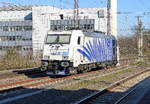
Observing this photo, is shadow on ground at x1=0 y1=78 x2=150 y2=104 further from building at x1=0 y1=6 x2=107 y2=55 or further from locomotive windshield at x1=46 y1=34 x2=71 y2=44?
building at x1=0 y1=6 x2=107 y2=55

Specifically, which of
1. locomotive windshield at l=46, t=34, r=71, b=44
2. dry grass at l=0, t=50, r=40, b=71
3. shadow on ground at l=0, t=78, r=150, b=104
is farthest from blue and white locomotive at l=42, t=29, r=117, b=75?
dry grass at l=0, t=50, r=40, b=71

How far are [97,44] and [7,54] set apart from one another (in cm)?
1025

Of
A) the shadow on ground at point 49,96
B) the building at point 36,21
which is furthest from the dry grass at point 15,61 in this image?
the building at point 36,21

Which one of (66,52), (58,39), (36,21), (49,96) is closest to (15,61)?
(58,39)

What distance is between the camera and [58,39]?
79.7 ft

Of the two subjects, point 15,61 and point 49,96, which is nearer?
point 49,96

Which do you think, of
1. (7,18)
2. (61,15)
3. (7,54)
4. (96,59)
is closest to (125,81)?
(96,59)

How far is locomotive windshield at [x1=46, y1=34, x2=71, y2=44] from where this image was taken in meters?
24.1

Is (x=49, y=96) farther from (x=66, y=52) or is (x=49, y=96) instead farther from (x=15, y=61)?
(x=15, y=61)

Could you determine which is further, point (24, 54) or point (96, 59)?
point (24, 54)

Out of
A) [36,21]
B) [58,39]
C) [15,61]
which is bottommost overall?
[15,61]

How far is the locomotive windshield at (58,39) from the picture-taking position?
2408 centimetres

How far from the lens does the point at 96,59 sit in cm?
2964

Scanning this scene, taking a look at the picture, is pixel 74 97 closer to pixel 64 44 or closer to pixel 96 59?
pixel 64 44
